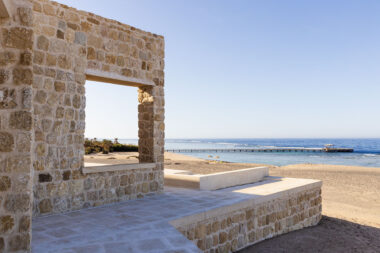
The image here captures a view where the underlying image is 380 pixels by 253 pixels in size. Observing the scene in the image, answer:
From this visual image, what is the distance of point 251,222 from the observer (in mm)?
6246

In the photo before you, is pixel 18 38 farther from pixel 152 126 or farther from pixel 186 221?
pixel 152 126

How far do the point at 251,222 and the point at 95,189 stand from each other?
10.2ft

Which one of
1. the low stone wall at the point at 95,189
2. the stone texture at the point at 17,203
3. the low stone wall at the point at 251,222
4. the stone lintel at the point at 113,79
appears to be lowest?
the low stone wall at the point at 251,222

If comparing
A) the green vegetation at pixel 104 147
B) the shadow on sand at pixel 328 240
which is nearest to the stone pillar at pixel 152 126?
the shadow on sand at pixel 328 240

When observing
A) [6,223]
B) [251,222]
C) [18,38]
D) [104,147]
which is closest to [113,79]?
[18,38]

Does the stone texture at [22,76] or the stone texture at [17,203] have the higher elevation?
the stone texture at [22,76]

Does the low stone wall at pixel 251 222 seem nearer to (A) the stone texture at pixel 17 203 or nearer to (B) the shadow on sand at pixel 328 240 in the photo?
(B) the shadow on sand at pixel 328 240

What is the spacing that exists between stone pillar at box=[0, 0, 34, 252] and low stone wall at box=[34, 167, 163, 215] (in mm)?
1869

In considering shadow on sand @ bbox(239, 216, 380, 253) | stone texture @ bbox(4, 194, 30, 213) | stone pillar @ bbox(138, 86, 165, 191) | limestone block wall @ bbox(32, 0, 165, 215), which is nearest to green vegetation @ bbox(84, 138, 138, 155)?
stone pillar @ bbox(138, 86, 165, 191)

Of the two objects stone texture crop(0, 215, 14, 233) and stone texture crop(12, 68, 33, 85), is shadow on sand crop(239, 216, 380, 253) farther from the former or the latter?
stone texture crop(12, 68, 33, 85)

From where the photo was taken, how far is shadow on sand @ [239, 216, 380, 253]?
21.1 ft

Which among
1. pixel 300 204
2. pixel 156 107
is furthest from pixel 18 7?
pixel 300 204

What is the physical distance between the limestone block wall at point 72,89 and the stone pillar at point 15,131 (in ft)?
5.96

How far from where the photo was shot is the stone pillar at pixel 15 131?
330cm
